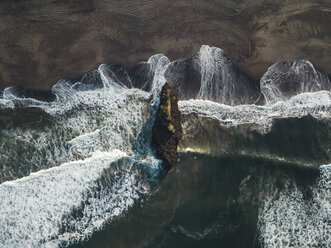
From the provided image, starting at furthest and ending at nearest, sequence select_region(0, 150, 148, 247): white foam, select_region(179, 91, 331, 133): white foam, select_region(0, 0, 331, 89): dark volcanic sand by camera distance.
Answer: select_region(0, 0, 331, 89): dark volcanic sand < select_region(179, 91, 331, 133): white foam < select_region(0, 150, 148, 247): white foam

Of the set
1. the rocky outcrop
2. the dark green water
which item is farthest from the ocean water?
the rocky outcrop

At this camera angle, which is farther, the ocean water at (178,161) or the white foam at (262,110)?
the white foam at (262,110)

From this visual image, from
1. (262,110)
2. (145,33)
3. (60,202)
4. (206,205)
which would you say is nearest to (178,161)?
(206,205)

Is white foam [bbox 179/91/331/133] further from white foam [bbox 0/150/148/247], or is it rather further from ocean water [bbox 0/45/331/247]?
white foam [bbox 0/150/148/247]

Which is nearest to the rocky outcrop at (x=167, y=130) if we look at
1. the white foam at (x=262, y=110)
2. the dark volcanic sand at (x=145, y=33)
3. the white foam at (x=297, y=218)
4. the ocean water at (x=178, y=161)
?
the ocean water at (x=178, y=161)

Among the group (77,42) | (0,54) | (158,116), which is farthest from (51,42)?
(158,116)

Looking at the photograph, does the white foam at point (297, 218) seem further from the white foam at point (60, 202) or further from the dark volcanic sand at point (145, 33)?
the white foam at point (60, 202)

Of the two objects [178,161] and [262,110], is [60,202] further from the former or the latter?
[262,110]
